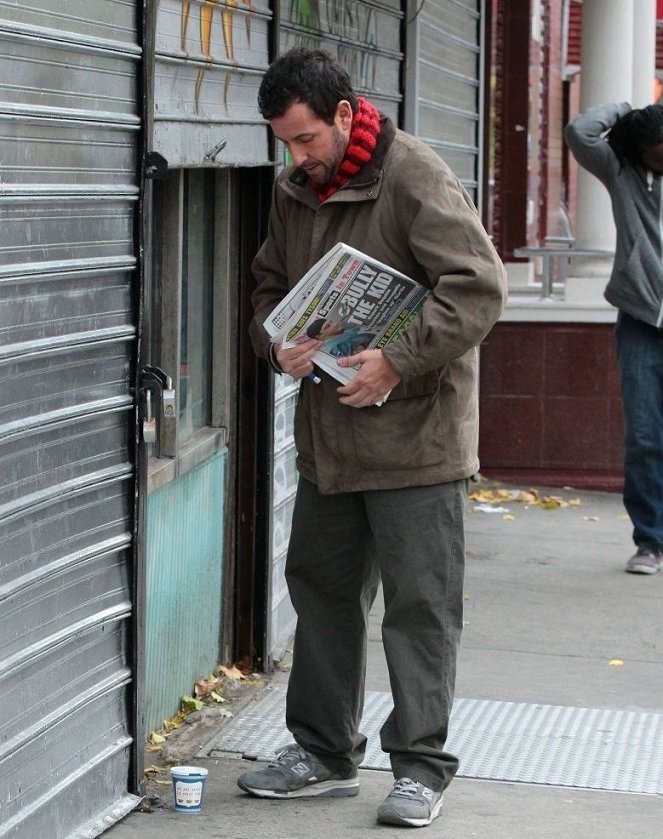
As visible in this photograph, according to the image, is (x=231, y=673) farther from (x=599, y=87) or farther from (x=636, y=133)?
(x=599, y=87)

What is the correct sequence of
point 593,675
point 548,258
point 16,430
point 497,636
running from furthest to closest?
point 548,258
point 497,636
point 593,675
point 16,430

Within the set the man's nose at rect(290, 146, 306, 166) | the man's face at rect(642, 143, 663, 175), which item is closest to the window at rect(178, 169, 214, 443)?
the man's nose at rect(290, 146, 306, 166)

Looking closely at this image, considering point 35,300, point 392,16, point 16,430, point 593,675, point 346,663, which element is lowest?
point 593,675

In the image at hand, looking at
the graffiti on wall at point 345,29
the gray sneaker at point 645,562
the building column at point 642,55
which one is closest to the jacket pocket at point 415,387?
the graffiti on wall at point 345,29

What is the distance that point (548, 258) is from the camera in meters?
10.2

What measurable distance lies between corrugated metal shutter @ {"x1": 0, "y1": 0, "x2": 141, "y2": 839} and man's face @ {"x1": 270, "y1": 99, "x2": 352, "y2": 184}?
419 millimetres

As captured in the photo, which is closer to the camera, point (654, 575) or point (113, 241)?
point (113, 241)

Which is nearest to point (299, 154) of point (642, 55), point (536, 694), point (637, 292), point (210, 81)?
point (210, 81)

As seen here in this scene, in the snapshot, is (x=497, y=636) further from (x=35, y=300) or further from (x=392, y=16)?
(x=35, y=300)

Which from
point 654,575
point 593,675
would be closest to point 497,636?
point 593,675

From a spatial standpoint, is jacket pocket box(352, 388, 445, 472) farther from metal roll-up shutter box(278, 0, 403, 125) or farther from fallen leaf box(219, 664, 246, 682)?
metal roll-up shutter box(278, 0, 403, 125)

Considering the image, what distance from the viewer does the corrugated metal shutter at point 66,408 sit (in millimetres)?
3500

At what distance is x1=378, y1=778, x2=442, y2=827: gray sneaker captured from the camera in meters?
4.17

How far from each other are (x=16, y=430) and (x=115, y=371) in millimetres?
609
